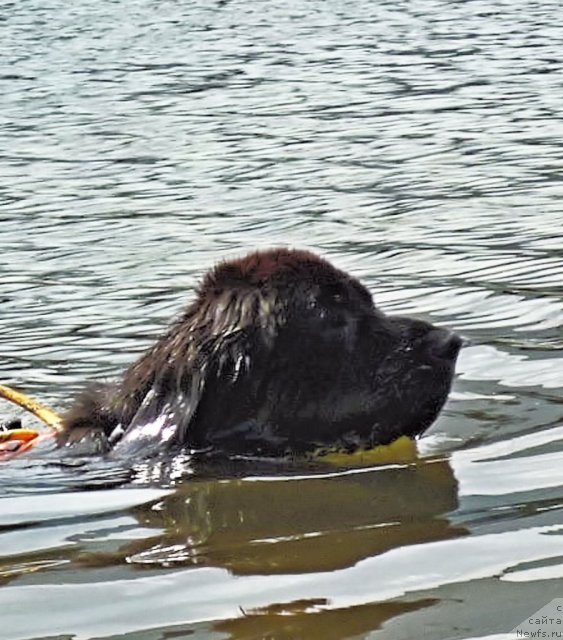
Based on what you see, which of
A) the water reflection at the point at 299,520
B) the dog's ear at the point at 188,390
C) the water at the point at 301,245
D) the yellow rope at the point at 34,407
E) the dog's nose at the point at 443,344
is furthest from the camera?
the yellow rope at the point at 34,407

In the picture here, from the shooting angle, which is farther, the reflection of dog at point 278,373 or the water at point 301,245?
the reflection of dog at point 278,373

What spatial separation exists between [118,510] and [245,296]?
0.88 m

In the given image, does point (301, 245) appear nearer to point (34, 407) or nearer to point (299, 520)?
point (34, 407)

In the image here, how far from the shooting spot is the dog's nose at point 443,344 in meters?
5.79

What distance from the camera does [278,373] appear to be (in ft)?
18.4

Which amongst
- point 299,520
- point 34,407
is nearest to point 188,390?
point 299,520

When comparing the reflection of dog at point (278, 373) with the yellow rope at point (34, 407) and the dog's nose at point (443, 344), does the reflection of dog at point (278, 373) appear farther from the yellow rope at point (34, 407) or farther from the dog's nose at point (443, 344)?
the yellow rope at point (34, 407)

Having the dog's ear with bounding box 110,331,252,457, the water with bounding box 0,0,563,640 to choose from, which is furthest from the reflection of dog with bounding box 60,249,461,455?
the water with bounding box 0,0,563,640

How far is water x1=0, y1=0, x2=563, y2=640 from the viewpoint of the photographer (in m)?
4.23

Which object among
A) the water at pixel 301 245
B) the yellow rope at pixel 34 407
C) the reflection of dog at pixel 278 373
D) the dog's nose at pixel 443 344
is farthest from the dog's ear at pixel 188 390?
the dog's nose at pixel 443 344

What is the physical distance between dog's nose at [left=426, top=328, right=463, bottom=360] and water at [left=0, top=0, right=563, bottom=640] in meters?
0.33

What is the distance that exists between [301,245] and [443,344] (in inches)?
159

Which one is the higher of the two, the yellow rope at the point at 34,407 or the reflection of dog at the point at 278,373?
the reflection of dog at the point at 278,373

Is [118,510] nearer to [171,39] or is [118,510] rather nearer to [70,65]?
[70,65]
